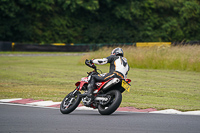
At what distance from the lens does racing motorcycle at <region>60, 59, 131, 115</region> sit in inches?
338

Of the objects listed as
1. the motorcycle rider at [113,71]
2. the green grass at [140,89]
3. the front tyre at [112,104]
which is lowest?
the green grass at [140,89]

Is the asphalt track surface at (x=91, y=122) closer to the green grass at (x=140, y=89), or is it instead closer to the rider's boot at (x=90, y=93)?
the rider's boot at (x=90, y=93)

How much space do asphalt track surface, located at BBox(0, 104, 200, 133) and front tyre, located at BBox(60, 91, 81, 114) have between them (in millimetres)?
139

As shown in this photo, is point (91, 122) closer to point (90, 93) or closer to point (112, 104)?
point (112, 104)

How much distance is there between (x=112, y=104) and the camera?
27.9 ft

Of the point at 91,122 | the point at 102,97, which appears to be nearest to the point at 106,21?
the point at 102,97

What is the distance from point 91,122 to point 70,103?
1.56 metres

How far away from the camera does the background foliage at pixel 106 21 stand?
2002 inches

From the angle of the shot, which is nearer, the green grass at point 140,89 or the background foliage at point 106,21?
the green grass at point 140,89

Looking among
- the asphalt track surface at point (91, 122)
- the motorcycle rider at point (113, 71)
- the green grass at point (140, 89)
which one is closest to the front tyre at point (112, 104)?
the asphalt track surface at point (91, 122)

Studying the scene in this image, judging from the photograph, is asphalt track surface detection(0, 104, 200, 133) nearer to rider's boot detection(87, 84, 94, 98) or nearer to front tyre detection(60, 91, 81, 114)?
front tyre detection(60, 91, 81, 114)

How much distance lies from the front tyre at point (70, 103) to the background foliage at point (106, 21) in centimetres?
4136

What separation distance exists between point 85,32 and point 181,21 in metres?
13.9

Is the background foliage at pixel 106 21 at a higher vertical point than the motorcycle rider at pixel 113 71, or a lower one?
higher
